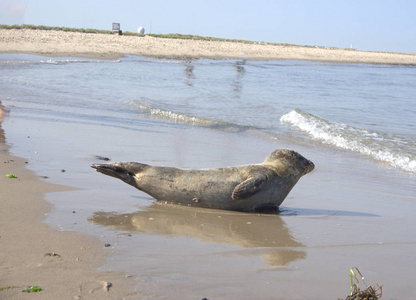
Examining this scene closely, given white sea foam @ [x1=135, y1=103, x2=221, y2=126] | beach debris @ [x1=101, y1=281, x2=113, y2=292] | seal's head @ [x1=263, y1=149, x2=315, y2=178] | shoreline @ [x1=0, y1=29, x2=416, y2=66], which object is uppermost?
shoreline @ [x1=0, y1=29, x2=416, y2=66]

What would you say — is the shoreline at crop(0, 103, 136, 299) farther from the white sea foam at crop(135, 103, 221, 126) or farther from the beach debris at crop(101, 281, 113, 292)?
the white sea foam at crop(135, 103, 221, 126)

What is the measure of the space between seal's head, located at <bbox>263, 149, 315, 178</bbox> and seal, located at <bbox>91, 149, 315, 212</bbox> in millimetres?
101

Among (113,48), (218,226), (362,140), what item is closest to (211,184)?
(218,226)

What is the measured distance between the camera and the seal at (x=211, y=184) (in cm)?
558

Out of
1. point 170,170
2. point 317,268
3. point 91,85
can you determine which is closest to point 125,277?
point 317,268

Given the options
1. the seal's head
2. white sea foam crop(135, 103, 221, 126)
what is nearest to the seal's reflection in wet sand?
the seal's head

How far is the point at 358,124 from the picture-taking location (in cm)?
1363

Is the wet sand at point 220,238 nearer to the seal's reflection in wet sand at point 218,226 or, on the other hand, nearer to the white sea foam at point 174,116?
the seal's reflection in wet sand at point 218,226

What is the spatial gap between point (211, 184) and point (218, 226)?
0.77 metres

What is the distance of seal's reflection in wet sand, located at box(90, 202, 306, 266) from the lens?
4367 millimetres

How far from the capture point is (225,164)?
784 centimetres

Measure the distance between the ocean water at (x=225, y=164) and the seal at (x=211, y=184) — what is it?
0.17m

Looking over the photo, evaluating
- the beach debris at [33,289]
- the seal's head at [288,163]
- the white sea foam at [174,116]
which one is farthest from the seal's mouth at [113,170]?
the white sea foam at [174,116]

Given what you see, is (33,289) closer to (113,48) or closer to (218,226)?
(218,226)
